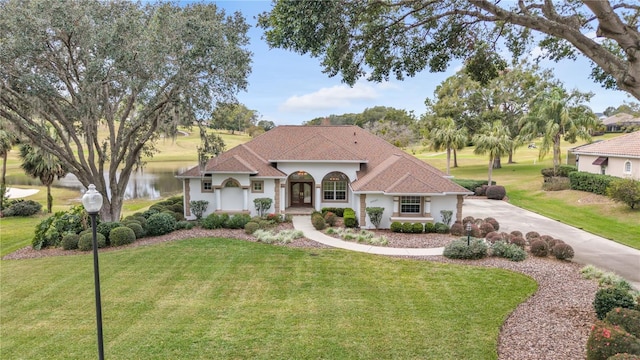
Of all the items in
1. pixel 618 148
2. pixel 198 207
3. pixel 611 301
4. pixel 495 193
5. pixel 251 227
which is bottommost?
pixel 611 301

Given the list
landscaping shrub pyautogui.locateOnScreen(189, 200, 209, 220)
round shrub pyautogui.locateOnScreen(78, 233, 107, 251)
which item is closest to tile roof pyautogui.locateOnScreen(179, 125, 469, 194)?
landscaping shrub pyautogui.locateOnScreen(189, 200, 209, 220)

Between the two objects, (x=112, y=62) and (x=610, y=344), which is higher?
(x=112, y=62)

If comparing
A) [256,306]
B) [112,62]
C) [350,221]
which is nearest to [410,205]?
[350,221]

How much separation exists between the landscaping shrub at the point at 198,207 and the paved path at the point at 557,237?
5.61 metres

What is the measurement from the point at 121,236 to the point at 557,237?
2115cm

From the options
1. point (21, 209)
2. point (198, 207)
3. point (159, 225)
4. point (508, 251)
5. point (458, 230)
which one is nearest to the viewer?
point (508, 251)

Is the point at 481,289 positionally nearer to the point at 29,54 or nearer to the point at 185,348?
the point at 185,348

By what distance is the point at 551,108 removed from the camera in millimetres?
34000

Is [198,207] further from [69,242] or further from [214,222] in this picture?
[69,242]

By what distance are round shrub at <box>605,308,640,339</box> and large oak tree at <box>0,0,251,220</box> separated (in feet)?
50.6

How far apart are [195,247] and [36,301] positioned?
20.1 ft

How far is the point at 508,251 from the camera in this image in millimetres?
14336

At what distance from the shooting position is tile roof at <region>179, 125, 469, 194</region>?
19.8 metres

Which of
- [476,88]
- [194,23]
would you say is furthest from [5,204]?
[476,88]
